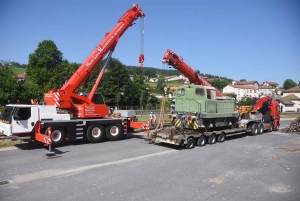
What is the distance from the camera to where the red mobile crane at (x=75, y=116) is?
458 inches

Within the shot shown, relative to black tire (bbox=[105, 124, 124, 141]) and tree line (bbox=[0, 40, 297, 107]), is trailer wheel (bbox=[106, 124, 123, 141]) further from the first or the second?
tree line (bbox=[0, 40, 297, 107])

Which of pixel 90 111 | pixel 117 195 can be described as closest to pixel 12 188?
pixel 117 195

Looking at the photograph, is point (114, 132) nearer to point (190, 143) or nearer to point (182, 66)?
point (190, 143)

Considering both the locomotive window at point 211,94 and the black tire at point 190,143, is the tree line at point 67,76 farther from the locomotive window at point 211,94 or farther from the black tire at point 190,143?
the black tire at point 190,143

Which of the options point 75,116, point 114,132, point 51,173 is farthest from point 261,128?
point 51,173

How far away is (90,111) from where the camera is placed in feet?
46.4

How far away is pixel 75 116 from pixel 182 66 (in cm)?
734

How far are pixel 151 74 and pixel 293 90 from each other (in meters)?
82.5

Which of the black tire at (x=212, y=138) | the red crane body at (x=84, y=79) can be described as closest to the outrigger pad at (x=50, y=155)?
the red crane body at (x=84, y=79)

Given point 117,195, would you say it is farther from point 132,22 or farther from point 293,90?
point 293,90

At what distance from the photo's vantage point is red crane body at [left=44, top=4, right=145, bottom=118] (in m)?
13.3

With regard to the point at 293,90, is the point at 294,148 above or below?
below

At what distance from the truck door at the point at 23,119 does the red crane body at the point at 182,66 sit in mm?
7891

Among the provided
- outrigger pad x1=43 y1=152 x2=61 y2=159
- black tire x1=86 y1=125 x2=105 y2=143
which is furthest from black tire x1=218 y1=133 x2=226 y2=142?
outrigger pad x1=43 y1=152 x2=61 y2=159
